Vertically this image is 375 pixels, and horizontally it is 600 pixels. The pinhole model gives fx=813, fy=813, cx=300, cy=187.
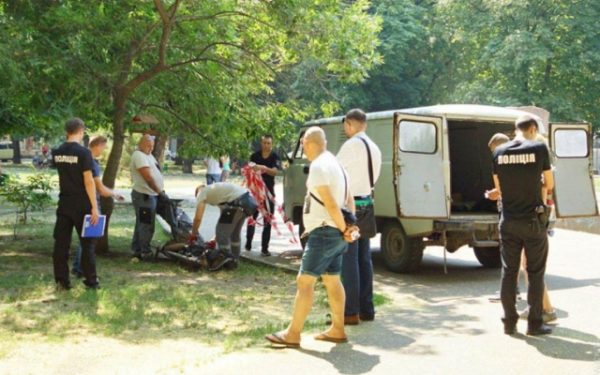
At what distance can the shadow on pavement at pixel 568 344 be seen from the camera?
608 cm

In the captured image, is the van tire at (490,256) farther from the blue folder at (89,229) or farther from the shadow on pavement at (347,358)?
the shadow on pavement at (347,358)

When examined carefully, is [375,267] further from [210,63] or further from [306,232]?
[306,232]

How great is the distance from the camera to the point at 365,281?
7340mm

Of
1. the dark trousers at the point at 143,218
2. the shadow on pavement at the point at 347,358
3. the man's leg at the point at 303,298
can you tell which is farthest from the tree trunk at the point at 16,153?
the shadow on pavement at the point at 347,358

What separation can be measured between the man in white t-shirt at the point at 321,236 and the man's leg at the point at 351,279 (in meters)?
0.73

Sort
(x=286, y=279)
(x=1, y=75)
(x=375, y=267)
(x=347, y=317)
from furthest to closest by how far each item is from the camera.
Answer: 1. (x=375, y=267)
2. (x=286, y=279)
3. (x=1, y=75)
4. (x=347, y=317)

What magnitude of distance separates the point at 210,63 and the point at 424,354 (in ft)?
22.3

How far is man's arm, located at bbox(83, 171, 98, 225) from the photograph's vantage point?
27.7ft

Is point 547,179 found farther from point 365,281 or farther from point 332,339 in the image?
point 332,339

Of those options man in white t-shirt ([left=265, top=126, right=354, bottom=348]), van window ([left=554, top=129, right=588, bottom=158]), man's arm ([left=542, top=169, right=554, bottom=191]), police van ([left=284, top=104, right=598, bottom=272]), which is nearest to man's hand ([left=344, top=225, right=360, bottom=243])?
man in white t-shirt ([left=265, top=126, right=354, bottom=348])

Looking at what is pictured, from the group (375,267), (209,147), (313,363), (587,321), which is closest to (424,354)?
(313,363)

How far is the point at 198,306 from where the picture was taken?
795cm

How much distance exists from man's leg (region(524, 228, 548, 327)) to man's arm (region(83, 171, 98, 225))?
174 inches

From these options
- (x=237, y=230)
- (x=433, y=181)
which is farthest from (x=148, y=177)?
(x=433, y=181)
